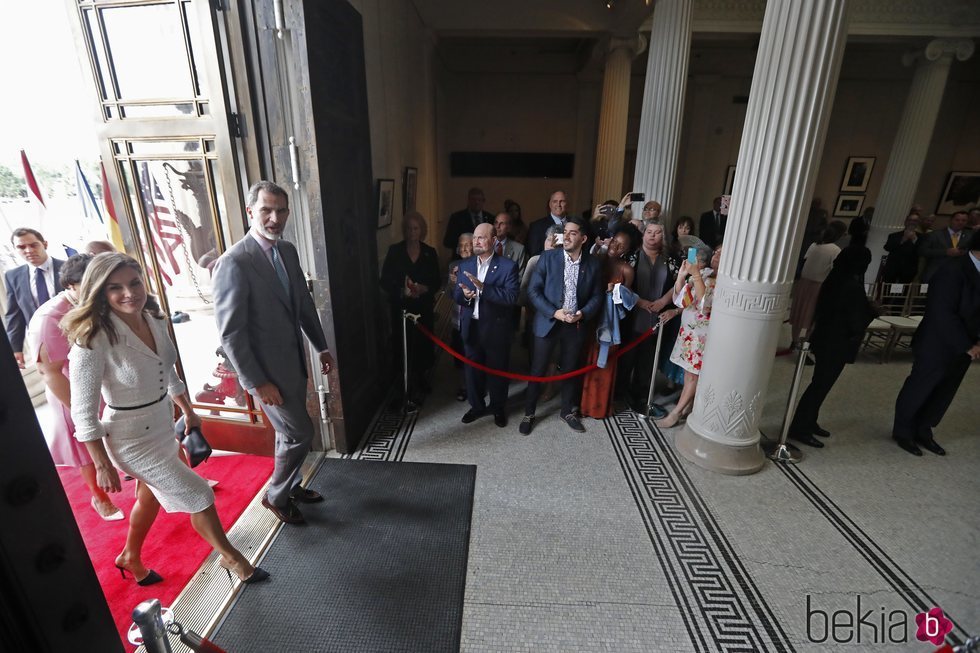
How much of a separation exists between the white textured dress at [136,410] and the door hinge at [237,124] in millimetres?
1359

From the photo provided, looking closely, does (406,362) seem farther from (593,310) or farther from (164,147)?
(164,147)

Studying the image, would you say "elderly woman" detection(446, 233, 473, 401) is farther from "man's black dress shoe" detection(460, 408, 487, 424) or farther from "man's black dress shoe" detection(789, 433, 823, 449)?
"man's black dress shoe" detection(789, 433, 823, 449)

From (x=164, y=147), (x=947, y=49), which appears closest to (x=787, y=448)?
(x=164, y=147)

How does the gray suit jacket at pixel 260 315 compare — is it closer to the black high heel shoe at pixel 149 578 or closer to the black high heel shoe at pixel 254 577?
the black high heel shoe at pixel 254 577

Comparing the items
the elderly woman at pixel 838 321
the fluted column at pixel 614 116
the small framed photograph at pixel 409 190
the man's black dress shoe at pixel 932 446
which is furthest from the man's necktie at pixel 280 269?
the fluted column at pixel 614 116

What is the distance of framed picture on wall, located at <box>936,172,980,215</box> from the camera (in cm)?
1143

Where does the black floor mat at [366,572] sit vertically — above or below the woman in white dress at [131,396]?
below

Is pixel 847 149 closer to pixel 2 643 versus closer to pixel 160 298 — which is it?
pixel 160 298

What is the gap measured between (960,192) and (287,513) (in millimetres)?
16194

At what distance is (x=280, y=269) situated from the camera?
2.63m

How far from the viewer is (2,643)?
689 mm

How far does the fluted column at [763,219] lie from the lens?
2928 mm

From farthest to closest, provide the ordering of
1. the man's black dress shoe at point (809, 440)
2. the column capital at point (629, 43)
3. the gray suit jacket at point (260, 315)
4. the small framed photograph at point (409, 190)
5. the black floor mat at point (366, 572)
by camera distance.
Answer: the column capital at point (629, 43) → the small framed photograph at point (409, 190) → the man's black dress shoe at point (809, 440) → the gray suit jacket at point (260, 315) → the black floor mat at point (366, 572)

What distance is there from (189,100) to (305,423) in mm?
2133
